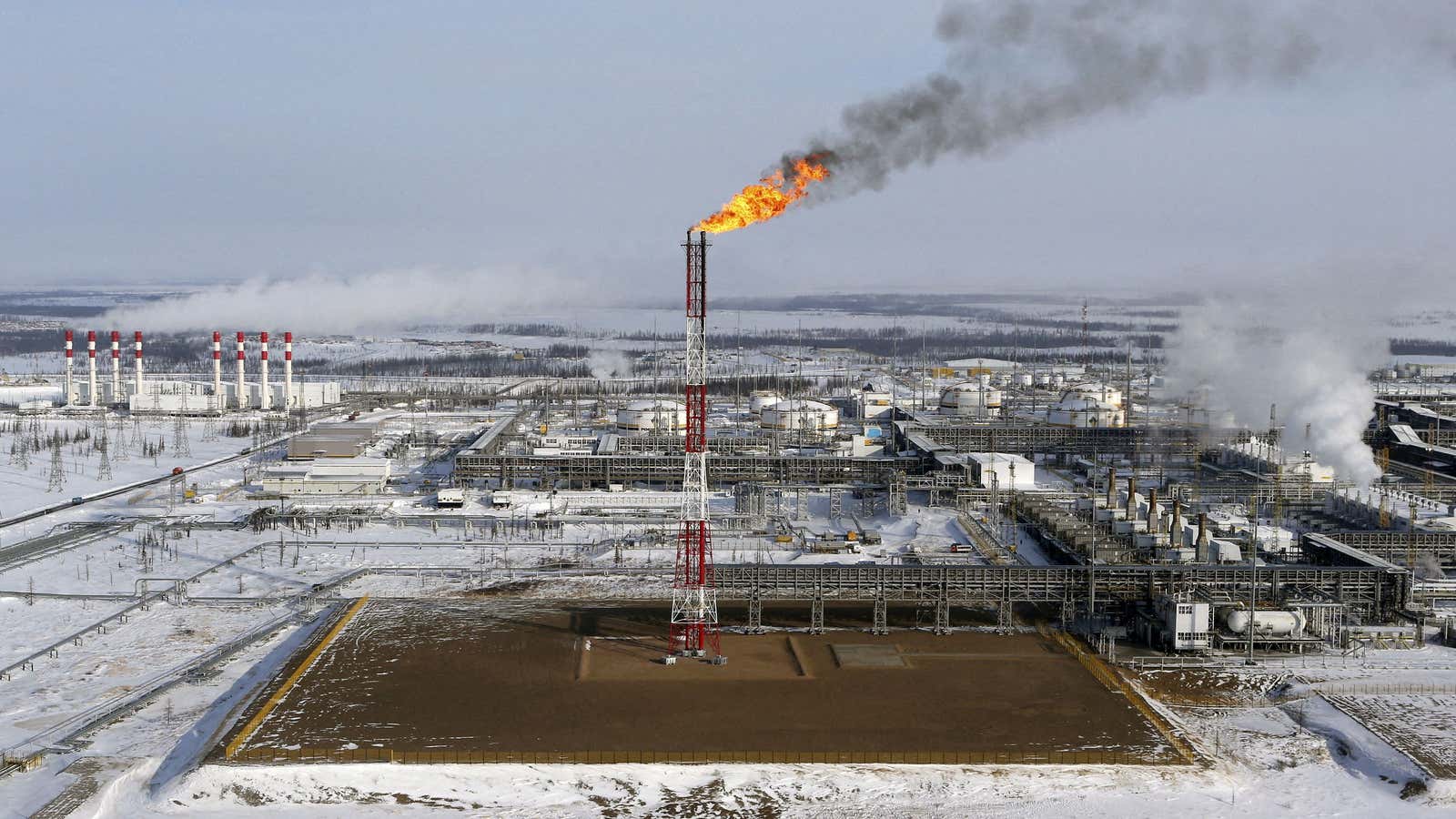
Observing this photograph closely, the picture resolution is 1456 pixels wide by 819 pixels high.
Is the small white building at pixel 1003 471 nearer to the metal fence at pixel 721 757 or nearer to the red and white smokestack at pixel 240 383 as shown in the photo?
the metal fence at pixel 721 757

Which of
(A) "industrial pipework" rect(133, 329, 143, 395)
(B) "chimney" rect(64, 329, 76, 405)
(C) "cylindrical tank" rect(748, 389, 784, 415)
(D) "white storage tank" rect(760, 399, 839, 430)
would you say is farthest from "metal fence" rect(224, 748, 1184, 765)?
(B) "chimney" rect(64, 329, 76, 405)

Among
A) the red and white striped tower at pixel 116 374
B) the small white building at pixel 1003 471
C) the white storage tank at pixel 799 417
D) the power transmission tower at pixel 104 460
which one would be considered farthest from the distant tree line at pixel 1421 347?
the power transmission tower at pixel 104 460

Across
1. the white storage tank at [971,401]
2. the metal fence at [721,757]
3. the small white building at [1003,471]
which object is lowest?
the metal fence at [721,757]

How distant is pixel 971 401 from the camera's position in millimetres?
58875

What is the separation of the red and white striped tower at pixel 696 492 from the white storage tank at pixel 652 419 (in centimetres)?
2793

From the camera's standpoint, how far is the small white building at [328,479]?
36219 millimetres

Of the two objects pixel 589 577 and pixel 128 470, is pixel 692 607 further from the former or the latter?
pixel 128 470

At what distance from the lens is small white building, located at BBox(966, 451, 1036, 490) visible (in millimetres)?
35594

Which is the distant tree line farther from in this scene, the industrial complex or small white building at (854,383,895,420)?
the industrial complex

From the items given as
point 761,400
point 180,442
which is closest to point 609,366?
point 761,400

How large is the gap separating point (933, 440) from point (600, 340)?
91.4 m

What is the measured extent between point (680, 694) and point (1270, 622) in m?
9.90

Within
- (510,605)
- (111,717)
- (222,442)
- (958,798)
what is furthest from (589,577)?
(222,442)

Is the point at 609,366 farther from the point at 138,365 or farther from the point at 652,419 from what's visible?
the point at 652,419
